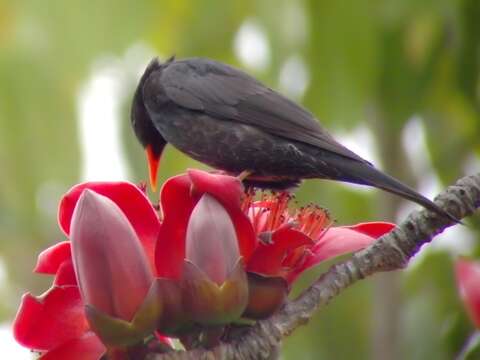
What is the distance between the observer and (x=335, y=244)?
6.76ft

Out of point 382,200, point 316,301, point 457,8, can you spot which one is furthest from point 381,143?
point 316,301

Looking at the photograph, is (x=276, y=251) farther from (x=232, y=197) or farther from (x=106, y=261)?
(x=106, y=261)

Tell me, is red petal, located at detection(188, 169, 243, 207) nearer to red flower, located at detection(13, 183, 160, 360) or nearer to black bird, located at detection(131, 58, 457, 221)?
red flower, located at detection(13, 183, 160, 360)

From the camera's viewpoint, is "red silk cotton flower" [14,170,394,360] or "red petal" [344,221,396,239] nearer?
"red silk cotton flower" [14,170,394,360]

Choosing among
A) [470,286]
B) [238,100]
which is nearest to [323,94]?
[238,100]

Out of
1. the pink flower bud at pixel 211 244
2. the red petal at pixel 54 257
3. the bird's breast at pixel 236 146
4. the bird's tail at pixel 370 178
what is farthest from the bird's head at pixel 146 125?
the pink flower bud at pixel 211 244

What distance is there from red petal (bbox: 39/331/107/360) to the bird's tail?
0.72 metres

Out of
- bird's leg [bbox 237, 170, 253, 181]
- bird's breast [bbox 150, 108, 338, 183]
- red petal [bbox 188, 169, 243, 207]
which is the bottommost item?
bird's leg [bbox 237, 170, 253, 181]

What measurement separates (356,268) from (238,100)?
153 cm

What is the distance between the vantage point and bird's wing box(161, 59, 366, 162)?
315 centimetres

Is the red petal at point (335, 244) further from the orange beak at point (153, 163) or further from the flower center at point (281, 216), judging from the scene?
the orange beak at point (153, 163)

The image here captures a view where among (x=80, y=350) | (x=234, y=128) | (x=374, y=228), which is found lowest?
(x=80, y=350)

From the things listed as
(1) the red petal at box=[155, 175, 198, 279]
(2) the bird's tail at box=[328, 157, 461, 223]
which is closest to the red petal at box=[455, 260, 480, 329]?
(2) the bird's tail at box=[328, 157, 461, 223]

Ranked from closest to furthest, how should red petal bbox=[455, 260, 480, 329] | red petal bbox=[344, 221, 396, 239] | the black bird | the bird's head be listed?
red petal bbox=[344, 221, 396, 239] < red petal bbox=[455, 260, 480, 329] < the black bird < the bird's head
